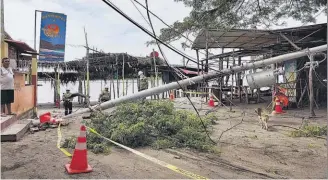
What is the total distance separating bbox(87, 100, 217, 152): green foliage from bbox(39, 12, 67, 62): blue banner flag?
7589 millimetres

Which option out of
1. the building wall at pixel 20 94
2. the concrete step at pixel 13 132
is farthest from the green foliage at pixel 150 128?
the building wall at pixel 20 94

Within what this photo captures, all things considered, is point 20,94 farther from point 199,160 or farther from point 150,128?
point 199,160

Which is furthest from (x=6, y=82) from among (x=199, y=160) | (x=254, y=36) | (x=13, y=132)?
(x=254, y=36)

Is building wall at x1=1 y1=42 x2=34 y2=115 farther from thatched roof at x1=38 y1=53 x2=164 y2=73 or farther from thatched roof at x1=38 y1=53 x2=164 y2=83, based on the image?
thatched roof at x1=38 y1=53 x2=164 y2=83

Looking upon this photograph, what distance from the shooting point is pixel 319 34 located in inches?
595

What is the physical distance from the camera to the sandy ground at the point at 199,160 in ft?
16.4

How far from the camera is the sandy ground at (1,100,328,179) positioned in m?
4.99

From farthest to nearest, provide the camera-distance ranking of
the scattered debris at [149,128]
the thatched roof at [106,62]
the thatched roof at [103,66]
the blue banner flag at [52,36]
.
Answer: the thatched roof at [103,66]
the thatched roof at [106,62]
the blue banner flag at [52,36]
the scattered debris at [149,128]

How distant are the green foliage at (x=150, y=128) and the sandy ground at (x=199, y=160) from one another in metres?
0.34

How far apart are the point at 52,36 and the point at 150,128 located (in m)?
9.93

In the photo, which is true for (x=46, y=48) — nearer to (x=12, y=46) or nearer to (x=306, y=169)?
(x=12, y=46)

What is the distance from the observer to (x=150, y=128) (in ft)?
24.9

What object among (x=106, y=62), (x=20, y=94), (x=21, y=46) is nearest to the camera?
(x=20, y=94)

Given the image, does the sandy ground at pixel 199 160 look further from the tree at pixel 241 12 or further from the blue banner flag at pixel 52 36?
the blue banner flag at pixel 52 36
